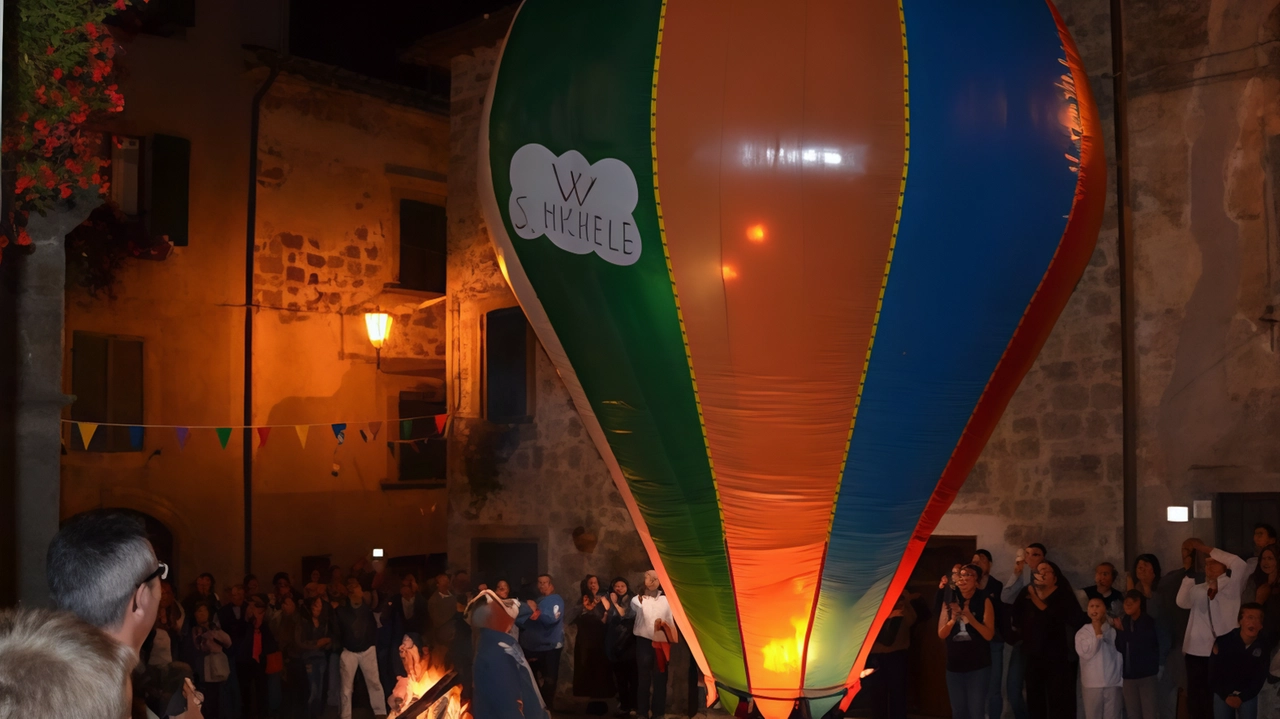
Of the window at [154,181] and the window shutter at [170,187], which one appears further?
the window shutter at [170,187]

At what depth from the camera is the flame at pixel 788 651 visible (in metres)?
5.73

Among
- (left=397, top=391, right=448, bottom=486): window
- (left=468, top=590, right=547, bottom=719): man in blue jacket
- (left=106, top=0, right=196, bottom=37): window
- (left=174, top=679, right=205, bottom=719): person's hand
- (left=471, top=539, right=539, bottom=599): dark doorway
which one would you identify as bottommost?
(left=471, top=539, right=539, bottom=599): dark doorway

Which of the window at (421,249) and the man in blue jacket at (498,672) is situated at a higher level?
the window at (421,249)

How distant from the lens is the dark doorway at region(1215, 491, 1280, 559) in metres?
9.15

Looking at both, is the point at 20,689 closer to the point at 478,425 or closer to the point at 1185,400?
the point at 1185,400

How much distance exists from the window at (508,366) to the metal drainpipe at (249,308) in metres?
3.02

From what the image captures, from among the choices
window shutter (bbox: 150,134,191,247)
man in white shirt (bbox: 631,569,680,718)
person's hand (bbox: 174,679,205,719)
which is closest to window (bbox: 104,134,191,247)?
window shutter (bbox: 150,134,191,247)

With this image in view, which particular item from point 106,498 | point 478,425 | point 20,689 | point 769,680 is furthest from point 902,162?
point 106,498

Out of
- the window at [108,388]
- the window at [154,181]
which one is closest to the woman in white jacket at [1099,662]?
the window at [108,388]

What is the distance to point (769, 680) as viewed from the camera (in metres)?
5.75

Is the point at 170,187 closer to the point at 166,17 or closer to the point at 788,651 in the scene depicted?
the point at 166,17

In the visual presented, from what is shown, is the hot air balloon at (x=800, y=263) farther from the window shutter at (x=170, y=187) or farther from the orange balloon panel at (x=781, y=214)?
the window shutter at (x=170, y=187)

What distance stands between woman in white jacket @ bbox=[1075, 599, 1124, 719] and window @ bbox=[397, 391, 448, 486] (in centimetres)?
896

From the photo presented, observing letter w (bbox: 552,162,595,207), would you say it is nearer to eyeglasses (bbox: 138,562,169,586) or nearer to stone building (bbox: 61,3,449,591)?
eyeglasses (bbox: 138,562,169,586)
